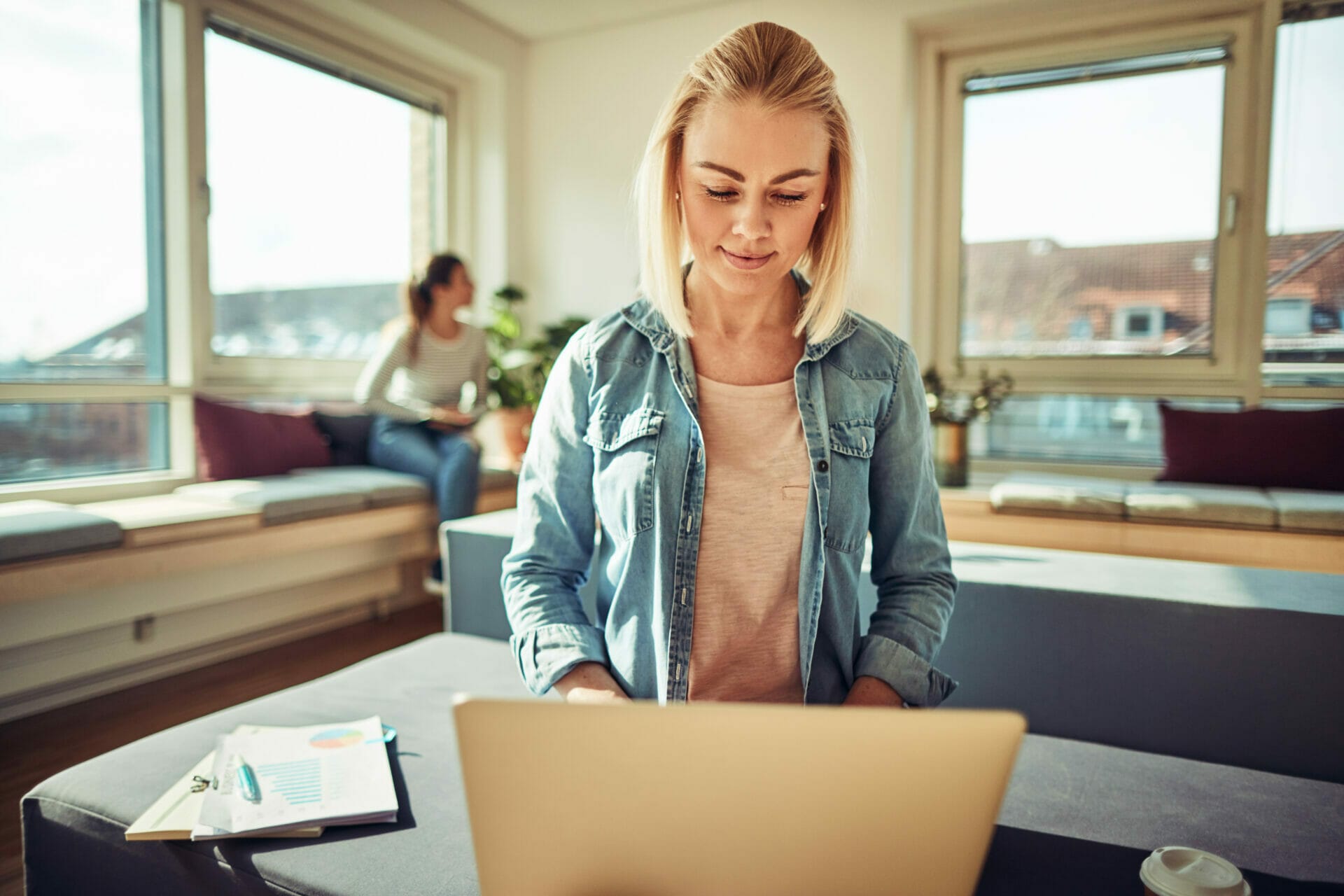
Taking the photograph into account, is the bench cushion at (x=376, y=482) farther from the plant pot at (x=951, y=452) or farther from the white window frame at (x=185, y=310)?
the plant pot at (x=951, y=452)

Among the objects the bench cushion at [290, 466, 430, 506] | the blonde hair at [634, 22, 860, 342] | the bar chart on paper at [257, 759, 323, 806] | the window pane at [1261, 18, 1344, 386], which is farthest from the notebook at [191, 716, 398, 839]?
the window pane at [1261, 18, 1344, 386]

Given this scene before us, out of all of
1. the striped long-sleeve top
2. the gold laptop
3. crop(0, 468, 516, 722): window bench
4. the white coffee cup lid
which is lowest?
crop(0, 468, 516, 722): window bench

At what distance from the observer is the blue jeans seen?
3703mm

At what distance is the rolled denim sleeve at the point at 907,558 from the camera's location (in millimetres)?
960

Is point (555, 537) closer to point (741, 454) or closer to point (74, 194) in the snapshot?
point (741, 454)

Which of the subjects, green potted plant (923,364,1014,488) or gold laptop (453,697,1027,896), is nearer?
gold laptop (453,697,1027,896)

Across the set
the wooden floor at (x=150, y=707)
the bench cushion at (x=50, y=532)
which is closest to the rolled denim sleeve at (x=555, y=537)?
the wooden floor at (x=150, y=707)

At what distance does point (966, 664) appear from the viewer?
158 centimetres

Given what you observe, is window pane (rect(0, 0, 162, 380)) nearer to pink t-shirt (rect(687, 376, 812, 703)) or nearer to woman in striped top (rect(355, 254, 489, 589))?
woman in striped top (rect(355, 254, 489, 589))

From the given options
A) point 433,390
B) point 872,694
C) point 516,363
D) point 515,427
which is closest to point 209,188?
A: point 433,390

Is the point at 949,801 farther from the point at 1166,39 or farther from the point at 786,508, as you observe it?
the point at 1166,39

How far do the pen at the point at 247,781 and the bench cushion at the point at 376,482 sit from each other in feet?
7.49

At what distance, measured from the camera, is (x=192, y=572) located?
314 centimetres

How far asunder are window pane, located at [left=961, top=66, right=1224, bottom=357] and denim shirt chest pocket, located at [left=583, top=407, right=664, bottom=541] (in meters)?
3.62
